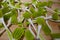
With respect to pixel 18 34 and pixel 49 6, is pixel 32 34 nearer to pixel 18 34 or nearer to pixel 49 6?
pixel 18 34

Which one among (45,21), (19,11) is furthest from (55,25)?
(19,11)

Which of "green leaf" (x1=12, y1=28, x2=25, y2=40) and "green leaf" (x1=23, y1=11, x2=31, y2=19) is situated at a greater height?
"green leaf" (x1=23, y1=11, x2=31, y2=19)

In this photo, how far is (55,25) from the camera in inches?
22.5

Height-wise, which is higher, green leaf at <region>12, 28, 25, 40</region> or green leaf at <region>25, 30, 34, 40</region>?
green leaf at <region>12, 28, 25, 40</region>

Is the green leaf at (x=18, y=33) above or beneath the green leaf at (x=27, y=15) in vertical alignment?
beneath

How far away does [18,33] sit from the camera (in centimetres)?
49

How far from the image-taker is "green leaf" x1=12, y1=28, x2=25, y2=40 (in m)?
0.48

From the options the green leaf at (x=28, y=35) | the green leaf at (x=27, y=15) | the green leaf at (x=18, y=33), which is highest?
the green leaf at (x=27, y=15)

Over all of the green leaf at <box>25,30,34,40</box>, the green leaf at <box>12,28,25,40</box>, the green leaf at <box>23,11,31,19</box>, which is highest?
the green leaf at <box>23,11,31,19</box>

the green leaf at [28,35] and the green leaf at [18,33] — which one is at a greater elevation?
the green leaf at [18,33]

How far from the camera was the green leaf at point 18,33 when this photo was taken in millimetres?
484

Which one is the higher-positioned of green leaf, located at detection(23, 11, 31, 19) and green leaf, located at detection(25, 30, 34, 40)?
green leaf, located at detection(23, 11, 31, 19)

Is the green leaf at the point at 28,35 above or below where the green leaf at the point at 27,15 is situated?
below

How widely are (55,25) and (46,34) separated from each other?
8cm
